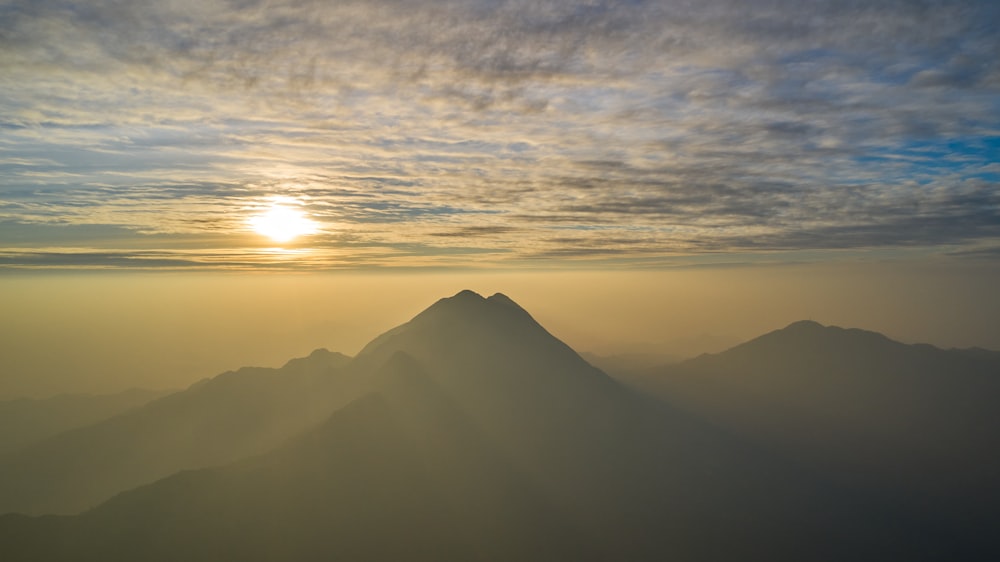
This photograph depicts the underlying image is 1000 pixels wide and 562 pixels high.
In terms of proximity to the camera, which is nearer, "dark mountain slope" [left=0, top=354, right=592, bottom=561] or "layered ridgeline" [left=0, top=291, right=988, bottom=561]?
"dark mountain slope" [left=0, top=354, right=592, bottom=561]

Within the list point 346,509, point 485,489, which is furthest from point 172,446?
point 485,489

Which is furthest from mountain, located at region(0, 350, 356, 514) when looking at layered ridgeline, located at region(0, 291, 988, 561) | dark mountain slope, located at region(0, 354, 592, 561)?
dark mountain slope, located at region(0, 354, 592, 561)

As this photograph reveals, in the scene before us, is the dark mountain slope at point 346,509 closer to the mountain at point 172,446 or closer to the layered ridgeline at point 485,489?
the layered ridgeline at point 485,489

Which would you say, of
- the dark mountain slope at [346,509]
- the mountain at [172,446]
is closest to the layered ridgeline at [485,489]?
the dark mountain slope at [346,509]

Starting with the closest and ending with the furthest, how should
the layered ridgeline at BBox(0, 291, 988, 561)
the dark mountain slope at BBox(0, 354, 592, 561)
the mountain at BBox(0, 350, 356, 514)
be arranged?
the dark mountain slope at BBox(0, 354, 592, 561), the layered ridgeline at BBox(0, 291, 988, 561), the mountain at BBox(0, 350, 356, 514)

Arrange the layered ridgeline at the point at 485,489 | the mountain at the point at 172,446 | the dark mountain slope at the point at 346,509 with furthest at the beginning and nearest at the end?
the mountain at the point at 172,446
the layered ridgeline at the point at 485,489
the dark mountain slope at the point at 346,509

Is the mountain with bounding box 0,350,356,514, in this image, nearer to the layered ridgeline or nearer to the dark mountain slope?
the layered ridgeline

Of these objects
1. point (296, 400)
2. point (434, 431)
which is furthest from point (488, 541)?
point (296, 400)
